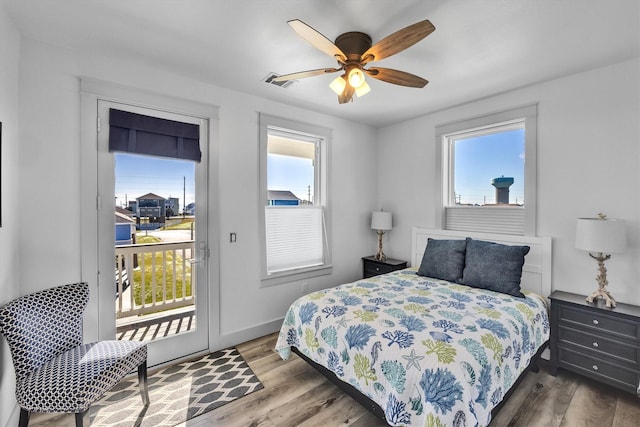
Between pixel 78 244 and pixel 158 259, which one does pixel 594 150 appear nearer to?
pixel 158 259

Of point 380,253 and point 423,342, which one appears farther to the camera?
point 380,253

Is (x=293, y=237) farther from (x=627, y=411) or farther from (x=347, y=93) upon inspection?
(x=627, y=411)

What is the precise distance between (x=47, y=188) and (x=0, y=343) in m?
1.07

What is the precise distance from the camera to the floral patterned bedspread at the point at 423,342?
1.55 m

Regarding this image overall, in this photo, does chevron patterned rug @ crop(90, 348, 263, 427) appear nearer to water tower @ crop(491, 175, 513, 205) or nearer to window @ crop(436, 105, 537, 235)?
window @ crop(436, 105, 537, 235)

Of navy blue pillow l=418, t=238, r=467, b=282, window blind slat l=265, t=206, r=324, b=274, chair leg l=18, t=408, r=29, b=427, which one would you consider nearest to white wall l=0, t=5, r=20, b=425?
chair leg l=18, t=408, r=29, b=427

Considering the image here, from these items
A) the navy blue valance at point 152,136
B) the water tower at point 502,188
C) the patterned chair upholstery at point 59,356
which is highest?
the navy blue valance at point 152,136

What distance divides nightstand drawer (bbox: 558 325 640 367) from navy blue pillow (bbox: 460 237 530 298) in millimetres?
455

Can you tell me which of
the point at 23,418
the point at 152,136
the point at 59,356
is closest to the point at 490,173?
the point at 152,136

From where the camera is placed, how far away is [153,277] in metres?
2.69

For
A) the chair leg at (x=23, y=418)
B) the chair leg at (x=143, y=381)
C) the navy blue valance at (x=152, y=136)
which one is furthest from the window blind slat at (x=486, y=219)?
the chair leg at (x=23, y=418)

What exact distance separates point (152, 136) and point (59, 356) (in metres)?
1.78

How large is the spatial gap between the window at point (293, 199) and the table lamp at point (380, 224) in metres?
0.76

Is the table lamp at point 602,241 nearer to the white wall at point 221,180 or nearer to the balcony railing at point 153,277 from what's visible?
Answer: the white wall at point 221,180
